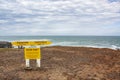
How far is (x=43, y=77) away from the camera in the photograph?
877 cm

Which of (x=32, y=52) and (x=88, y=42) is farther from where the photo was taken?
(x=88, y=42)

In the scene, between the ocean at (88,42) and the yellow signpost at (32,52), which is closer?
the yellow signpost at (32,52)

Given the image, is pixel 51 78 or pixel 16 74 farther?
pixel 16 74

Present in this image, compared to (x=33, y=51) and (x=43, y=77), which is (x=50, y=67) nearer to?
(x=33, y=51)

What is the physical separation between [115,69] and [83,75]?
199cm

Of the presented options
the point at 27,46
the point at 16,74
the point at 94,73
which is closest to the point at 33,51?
the point at 27,46

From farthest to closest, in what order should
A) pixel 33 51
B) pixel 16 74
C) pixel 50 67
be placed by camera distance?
pixel 50 67 → pixel 33 51 → pixel 16 74

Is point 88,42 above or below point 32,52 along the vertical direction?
below

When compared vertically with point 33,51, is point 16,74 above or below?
below

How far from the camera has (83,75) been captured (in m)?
9.02

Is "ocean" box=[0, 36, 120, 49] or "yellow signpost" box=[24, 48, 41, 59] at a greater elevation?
"yellow signpost" box=[24, 48, 41, 59]

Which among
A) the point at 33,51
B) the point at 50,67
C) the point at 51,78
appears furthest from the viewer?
the point at 50,67

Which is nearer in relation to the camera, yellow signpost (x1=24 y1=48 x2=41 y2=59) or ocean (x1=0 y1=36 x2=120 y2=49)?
yellow signpost (x1=24 y1=48 x2=41 y2=59)

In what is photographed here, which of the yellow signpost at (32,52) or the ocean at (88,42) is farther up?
the yellow signpost at (32,52)
